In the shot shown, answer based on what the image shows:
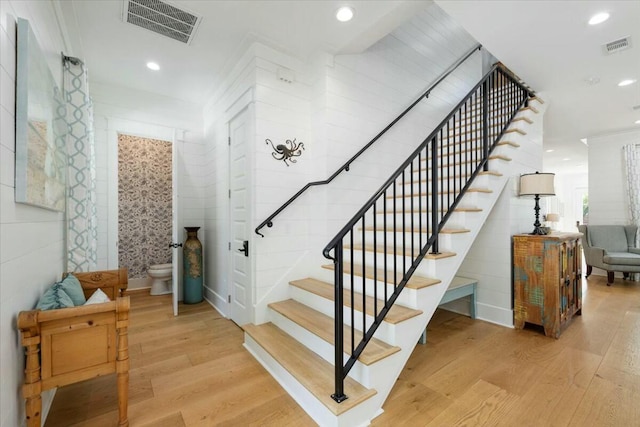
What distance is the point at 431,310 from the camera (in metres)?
2.13

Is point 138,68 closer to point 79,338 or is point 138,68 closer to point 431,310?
point 79,338

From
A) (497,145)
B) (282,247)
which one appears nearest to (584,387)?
(497,145)

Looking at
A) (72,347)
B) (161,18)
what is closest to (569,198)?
(161,18)

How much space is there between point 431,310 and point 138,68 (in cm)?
423

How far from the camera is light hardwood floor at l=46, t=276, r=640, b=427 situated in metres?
1.70

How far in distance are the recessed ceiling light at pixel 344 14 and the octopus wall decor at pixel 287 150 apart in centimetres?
118

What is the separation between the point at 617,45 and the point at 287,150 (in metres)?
3.27

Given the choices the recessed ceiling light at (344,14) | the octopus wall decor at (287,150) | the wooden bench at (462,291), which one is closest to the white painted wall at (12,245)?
the octopus wall decor at (287,150)

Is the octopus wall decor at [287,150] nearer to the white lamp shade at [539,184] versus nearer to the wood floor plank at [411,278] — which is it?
the wood floor plank at [411,278]

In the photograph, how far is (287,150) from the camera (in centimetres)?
293

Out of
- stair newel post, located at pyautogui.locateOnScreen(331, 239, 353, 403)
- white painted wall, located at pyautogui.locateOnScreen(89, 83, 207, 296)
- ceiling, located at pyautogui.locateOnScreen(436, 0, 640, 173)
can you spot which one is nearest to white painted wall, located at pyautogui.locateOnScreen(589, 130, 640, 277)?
ceiling, located at pyautogui.locateOnScreen(436, 0, 640, 173)

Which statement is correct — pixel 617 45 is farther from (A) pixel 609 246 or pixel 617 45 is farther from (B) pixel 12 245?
(B) pixel 12 245

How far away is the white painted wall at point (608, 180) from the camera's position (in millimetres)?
5352

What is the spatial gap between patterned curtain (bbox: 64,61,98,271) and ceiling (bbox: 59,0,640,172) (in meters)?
0.62
